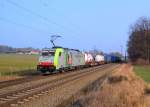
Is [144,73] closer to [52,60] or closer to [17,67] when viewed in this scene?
[52,60]

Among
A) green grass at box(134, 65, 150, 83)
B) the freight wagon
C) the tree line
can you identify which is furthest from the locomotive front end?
the tree line

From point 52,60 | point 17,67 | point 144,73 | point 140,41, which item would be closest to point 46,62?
point 52,60

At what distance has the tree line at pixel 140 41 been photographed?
12488 cm

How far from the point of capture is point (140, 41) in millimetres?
127125

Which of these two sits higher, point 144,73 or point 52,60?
point 52,60

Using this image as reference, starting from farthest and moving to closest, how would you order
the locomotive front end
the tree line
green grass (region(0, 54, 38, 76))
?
1. the tree line
2. green grass (region(0, 54, 38, 76))
3. the locomotive front end

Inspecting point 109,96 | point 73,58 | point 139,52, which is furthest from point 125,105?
point 139,52

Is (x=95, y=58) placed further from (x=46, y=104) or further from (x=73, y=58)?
(x=46, y=104)

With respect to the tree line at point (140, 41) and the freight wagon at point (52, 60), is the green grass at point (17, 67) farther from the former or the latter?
the tree line at point (140, 41)

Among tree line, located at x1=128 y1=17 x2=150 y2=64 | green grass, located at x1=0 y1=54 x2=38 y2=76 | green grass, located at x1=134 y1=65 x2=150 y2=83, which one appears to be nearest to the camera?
green grass, located at x1=134 y1=65 x2=150 y2=83

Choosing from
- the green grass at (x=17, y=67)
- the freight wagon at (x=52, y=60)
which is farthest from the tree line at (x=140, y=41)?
the freight wagon at (x=52, y=60)

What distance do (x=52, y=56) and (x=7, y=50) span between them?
154m

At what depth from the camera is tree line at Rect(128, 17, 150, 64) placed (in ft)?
410

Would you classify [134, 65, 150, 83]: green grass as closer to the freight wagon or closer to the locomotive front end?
the freight wagon
